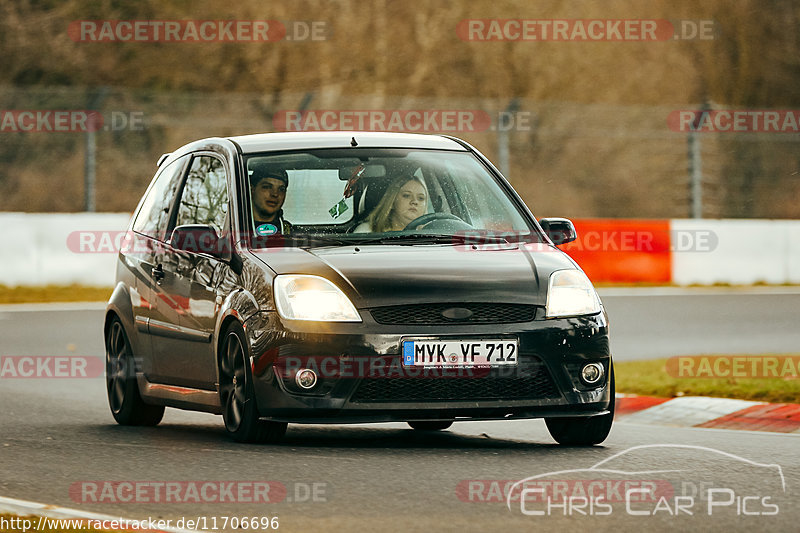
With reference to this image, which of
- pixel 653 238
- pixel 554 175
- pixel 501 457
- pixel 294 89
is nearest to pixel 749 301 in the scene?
pixel 653 238

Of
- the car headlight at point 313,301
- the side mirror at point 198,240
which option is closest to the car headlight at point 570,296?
the car headlight at point 313,301

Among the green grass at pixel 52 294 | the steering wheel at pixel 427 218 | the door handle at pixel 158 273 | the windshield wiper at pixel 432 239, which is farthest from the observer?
the green grass at pixel 52 294

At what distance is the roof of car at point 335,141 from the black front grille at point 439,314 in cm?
163

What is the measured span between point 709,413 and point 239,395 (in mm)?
3494

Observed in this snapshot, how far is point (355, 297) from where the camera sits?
8148 millimetres

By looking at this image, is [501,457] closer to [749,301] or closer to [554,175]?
[749,301]

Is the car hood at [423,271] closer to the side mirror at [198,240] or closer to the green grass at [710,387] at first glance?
the side mirror at [198,240]

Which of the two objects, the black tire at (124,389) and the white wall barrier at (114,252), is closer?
the black tire at (124,389)

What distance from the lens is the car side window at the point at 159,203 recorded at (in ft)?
33.2

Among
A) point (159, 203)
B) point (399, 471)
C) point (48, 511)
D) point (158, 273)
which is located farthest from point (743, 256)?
point (48, 511)

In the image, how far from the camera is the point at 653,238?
23.4 metres

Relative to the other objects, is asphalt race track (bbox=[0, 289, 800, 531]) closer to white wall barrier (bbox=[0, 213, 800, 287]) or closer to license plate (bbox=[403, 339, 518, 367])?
license plate (bbox=[403, 339, 518, 367])

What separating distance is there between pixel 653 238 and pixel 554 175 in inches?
596

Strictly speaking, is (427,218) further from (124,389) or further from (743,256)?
(743,256)
